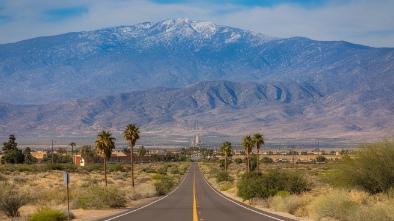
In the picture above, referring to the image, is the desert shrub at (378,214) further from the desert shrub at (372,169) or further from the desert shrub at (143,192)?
the desert shrub at (143,192)

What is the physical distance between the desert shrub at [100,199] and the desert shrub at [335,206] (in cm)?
1349

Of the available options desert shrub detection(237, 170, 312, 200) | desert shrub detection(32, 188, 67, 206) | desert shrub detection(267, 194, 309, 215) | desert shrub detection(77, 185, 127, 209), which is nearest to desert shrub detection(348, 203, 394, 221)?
desert shrub detection(267, 194, 309, 215)

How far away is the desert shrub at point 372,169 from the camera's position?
27.4 metres

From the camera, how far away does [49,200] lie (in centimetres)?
3800

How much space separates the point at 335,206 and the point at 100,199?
14.9m

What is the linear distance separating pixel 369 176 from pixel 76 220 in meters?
12.9

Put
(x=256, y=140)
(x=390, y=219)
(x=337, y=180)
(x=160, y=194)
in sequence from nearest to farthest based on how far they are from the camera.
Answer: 1. (x=390, y=219)
2. (x=337, y=180)
3. (x=160, y=194)
4. (x=256, y=140)

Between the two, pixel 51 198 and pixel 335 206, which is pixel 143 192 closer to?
pixel 51 198

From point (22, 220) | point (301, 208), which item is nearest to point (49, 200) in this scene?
point (22, 220)

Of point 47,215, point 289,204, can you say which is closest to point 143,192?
point 289,204

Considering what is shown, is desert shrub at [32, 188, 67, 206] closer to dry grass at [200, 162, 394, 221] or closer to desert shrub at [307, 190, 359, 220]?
dry grass at [200, 162, 394, 221]

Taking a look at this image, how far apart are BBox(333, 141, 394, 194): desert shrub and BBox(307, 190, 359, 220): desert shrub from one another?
2412mm

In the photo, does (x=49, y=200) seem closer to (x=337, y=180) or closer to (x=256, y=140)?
(x=337, y=180)

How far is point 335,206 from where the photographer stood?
2512 cm
